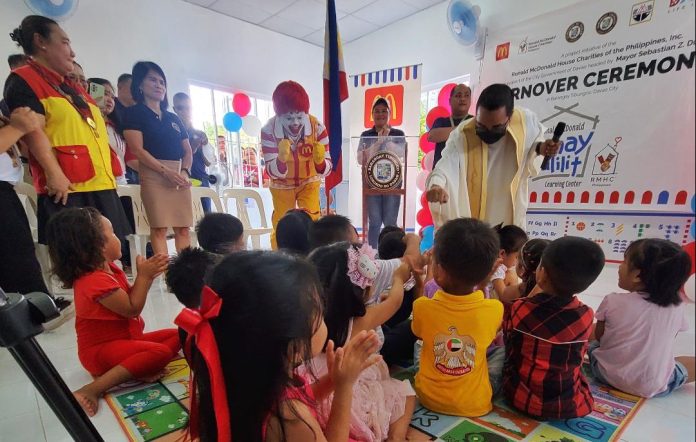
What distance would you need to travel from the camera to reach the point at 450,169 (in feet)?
6.15

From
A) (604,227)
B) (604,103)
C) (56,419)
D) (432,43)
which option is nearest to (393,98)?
(432,43)

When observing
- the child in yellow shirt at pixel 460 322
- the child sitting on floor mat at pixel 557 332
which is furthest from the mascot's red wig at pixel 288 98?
the child sitting on floor mat at pixel 557 332

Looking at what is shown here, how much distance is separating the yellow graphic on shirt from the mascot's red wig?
1.77 meters

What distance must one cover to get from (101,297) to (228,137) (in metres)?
3.95

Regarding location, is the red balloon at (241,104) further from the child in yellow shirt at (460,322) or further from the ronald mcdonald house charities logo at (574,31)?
the child in yellow shirt at (460,322)

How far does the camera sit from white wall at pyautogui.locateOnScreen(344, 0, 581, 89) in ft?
11.0

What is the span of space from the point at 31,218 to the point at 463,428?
3066mm

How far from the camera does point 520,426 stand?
3.81 feet

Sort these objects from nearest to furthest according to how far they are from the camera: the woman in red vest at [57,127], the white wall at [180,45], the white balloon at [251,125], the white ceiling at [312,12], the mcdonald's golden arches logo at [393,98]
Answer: the woman in red vest at [57,127] < the white wall at [180,45] < the mcdonald's golden arches logo at [393,98] < the white ceiling at [312,12] < the white balloon at [251,125]

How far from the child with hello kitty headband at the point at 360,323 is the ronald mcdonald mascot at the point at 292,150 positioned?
1365 mm

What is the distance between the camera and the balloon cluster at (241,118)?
4702 mm

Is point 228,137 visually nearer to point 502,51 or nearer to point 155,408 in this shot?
point 502,51

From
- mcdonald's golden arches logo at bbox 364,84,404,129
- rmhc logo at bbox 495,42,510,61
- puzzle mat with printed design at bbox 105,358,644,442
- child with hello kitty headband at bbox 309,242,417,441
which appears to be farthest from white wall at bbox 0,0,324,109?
child with hello kitty headband at bbox 309,242,417,441

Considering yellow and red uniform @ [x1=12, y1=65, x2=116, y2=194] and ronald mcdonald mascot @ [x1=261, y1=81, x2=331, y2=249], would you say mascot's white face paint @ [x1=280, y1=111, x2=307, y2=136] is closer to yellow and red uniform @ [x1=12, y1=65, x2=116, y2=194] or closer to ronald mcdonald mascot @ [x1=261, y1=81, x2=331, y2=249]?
ronald mcdonald mascot @ [x1=261, y1=81, x2=331, y2=249]
